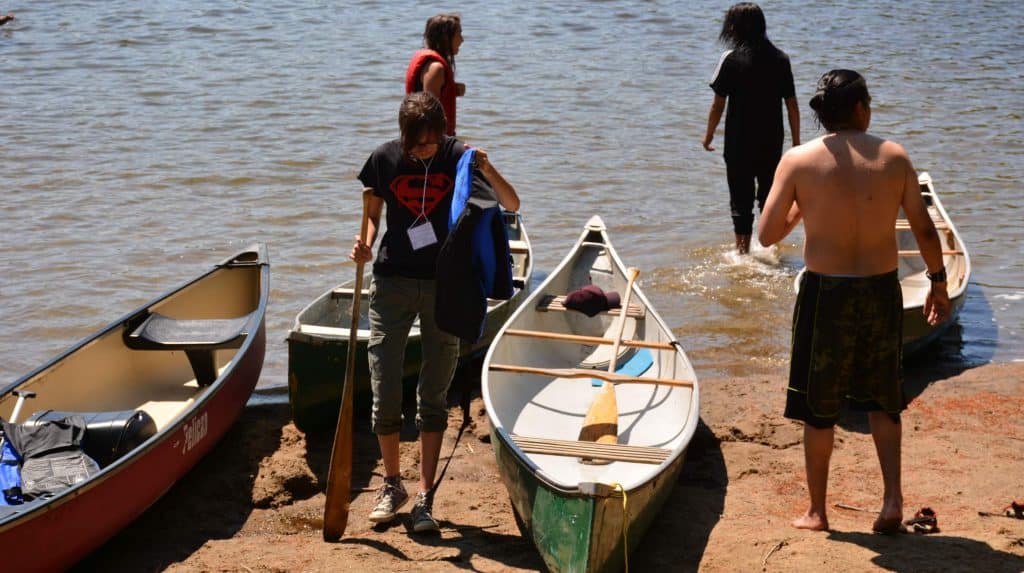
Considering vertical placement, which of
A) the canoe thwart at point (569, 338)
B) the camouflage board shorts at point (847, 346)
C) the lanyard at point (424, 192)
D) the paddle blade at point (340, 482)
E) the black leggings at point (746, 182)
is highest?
the lanyard at point (424, 192)

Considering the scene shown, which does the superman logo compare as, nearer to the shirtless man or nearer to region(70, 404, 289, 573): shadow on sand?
the shirtless man

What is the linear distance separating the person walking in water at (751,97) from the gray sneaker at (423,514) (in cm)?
456

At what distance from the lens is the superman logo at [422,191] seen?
16.0ft

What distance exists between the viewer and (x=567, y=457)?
5555mm

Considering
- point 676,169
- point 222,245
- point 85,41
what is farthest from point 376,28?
point 222,245

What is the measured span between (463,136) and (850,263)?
396 inches

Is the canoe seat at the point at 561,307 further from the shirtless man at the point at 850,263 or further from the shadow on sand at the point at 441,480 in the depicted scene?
the shirtless man at the point at 850,263

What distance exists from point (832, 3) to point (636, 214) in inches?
535

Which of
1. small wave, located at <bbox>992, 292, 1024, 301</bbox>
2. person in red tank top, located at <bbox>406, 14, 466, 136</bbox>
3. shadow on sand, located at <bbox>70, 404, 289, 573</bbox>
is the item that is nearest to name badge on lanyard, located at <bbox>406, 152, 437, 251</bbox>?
shadow on sand, located at <bbox>70, 404, 289, 573</bbox>

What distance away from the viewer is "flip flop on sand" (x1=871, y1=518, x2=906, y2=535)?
467 centimetres

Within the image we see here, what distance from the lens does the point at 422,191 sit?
193 inches

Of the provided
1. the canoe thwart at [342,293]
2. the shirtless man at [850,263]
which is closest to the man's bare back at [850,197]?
the shirtless man at [850,263]

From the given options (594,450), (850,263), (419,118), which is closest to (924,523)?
(850,263)

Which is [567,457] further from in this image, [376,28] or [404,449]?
[376,28]
